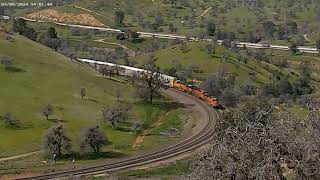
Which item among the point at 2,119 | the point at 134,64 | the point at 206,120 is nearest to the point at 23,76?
the point at 2,119

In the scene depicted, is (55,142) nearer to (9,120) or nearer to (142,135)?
(9,120)

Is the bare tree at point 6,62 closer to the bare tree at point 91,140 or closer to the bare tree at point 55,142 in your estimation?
the bare tree at point 55,142

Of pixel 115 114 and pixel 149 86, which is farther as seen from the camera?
pixel 149 86

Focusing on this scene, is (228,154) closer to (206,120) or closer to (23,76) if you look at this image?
(206,120)

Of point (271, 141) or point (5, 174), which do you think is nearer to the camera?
point (271, 141)

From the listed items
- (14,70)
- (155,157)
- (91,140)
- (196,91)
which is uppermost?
(14,70)

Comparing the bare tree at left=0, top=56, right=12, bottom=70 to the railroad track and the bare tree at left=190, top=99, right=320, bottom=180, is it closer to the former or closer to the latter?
the railroad track

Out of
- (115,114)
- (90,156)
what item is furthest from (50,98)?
(90,156)
